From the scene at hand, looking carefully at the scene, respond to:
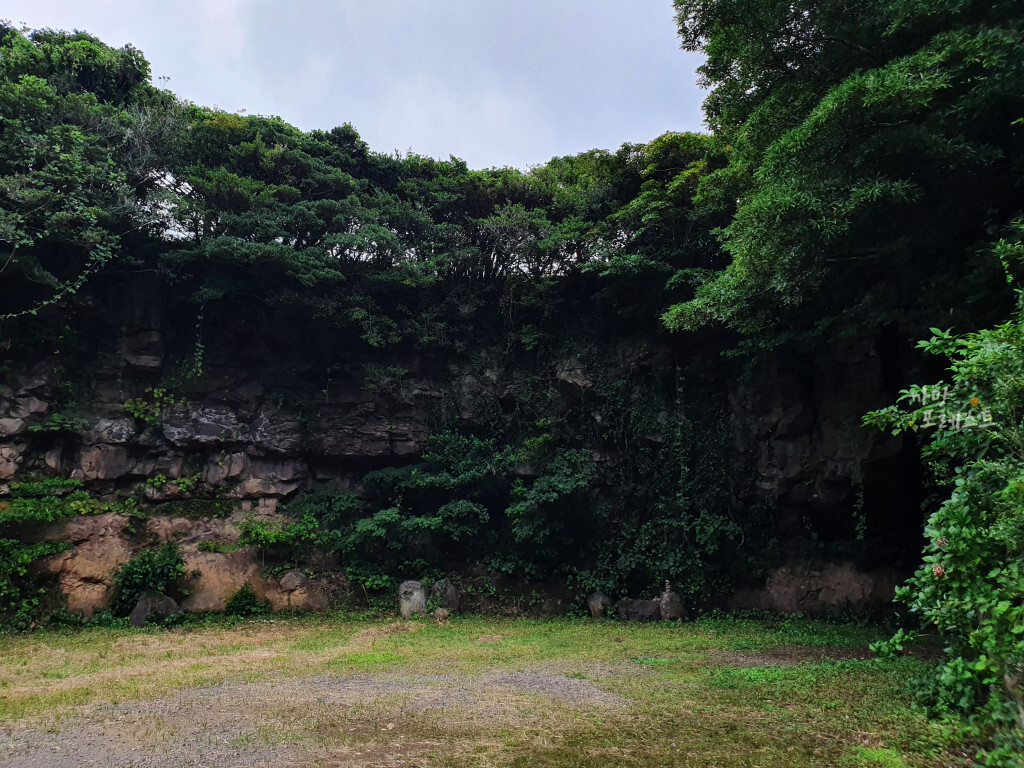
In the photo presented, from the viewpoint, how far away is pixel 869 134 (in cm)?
686

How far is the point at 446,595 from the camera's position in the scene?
12.0 meters

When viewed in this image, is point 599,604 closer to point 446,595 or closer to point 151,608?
point 446,595

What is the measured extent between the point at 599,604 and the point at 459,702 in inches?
275

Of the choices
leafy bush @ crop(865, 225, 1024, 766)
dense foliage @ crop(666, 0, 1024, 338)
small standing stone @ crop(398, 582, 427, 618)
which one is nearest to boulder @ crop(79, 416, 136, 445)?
small standing stone @ crop(398, 582, 427, 618)

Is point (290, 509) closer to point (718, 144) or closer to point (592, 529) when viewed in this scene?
point (592, 529)

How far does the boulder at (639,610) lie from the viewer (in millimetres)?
11539

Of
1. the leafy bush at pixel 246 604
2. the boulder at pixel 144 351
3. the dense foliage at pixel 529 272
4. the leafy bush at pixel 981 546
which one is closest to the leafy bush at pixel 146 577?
the dense foliage at pixel 529 272

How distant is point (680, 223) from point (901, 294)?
511 centimetres

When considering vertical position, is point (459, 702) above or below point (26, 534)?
below

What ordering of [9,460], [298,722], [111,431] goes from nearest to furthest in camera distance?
[298,722] → [9,460] → [111,431]

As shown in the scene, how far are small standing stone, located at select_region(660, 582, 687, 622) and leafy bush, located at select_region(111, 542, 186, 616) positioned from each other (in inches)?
356

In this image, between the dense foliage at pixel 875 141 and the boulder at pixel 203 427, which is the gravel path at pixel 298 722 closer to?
the dense foliage at pixel 875 141

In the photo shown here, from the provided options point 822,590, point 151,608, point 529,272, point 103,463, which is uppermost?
point 529,272

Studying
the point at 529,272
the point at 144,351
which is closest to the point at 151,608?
the point at 144,351
